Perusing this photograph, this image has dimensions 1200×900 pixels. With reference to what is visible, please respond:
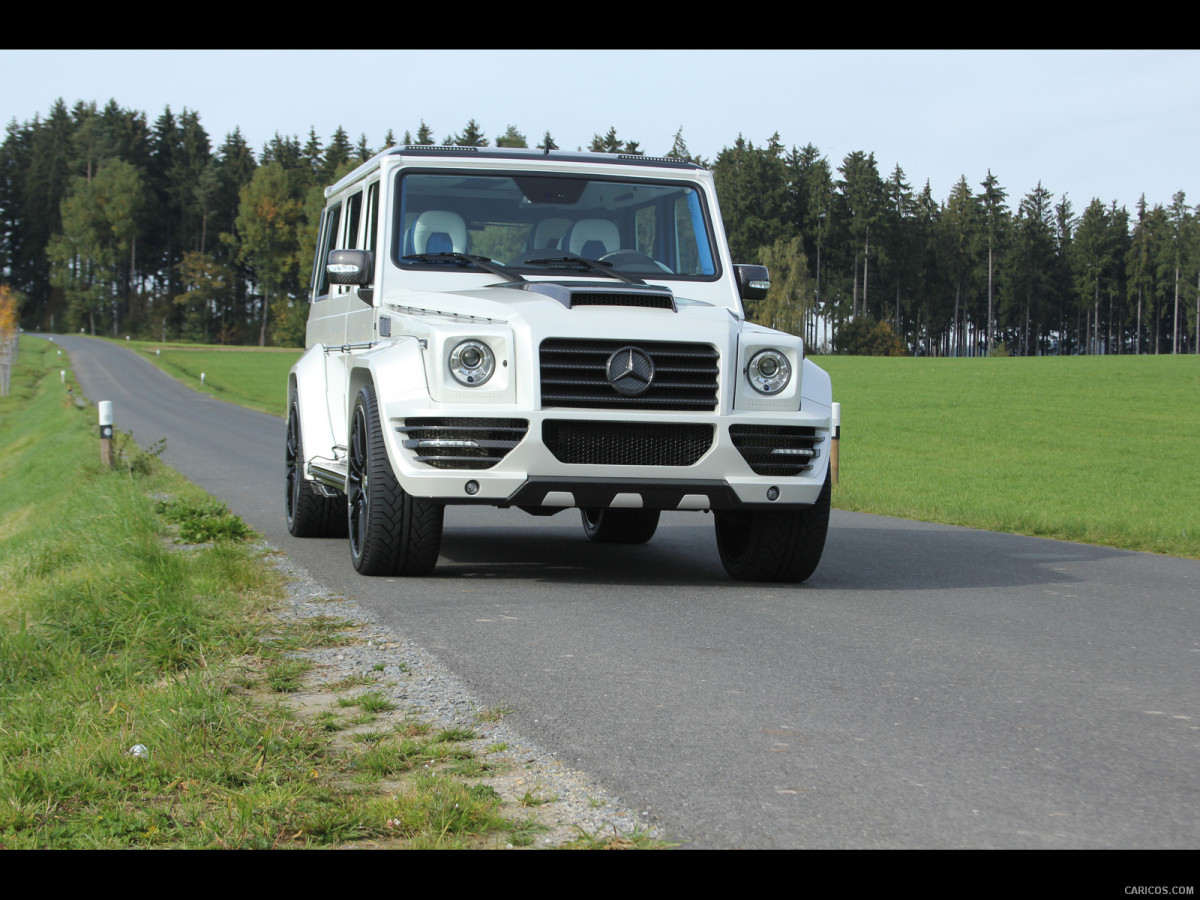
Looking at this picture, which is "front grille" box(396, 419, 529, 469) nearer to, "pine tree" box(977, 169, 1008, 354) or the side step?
the side step

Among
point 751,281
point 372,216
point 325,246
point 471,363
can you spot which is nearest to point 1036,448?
point 325,246

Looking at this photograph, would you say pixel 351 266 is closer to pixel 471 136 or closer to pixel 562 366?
pixel 562 366

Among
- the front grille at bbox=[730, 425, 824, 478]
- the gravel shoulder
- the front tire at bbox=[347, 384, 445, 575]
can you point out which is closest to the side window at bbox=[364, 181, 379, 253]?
the front tire at bbox=[347, 384, 445, 575]

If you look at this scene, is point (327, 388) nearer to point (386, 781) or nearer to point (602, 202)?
point (602, 202)

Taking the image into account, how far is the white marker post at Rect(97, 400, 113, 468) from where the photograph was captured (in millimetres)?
15898

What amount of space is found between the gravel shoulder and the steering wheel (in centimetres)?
288

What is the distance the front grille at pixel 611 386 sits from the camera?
6.95 metres

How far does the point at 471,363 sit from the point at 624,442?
0.95 m

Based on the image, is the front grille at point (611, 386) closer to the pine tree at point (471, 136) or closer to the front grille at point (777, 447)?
the front grille at point (777, 447)

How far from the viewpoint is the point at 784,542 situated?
7.67 metres

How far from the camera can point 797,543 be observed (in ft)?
25.1

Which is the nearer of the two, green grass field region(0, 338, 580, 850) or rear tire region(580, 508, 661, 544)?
green grass field region(0, 338, 580, 850)
